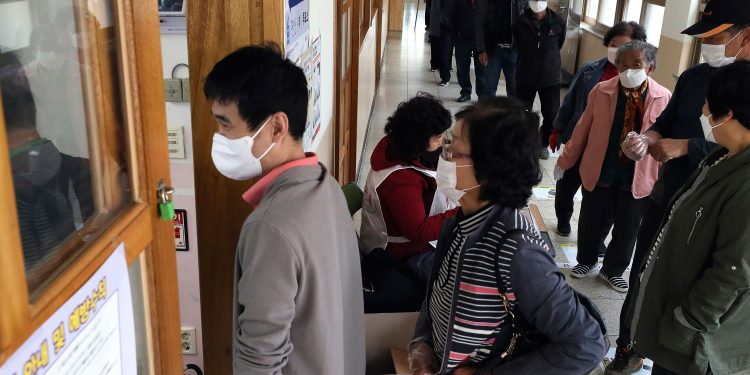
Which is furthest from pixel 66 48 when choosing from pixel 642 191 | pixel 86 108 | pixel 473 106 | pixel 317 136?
pixel 642 191

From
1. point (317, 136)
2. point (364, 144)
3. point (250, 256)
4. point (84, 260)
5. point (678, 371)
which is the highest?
point (84, 260)

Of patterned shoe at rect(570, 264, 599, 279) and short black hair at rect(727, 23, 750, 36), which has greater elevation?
short black hair at rect(727, 23, 750, 36)

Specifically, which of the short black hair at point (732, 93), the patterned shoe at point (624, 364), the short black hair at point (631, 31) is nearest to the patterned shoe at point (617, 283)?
the patterned shoe at point (624, 364)

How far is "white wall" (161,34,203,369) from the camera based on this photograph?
6.61 ft

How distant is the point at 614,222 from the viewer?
136 inches

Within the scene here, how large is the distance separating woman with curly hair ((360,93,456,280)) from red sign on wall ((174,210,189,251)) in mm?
696

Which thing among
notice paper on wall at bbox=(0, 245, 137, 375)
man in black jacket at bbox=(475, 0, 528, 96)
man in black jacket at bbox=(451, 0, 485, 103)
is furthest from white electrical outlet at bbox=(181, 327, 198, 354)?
man in black jacket at bbox=(451, 0, 485, 103)

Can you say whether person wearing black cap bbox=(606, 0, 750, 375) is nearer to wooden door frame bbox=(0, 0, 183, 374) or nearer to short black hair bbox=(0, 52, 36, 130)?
wooden door frame bbox=(0, 0, 183, 374)

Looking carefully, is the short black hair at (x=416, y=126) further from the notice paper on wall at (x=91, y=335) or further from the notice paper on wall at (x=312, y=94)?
the notice paper on wall at (x=91, y=335)

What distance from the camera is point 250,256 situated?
125 cm

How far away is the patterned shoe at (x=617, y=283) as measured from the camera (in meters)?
3.46

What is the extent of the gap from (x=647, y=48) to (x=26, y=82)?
121 inches

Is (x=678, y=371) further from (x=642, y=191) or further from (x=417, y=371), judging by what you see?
(x=642, y=191)

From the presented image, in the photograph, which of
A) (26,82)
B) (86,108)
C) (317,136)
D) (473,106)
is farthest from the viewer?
(317,136)
